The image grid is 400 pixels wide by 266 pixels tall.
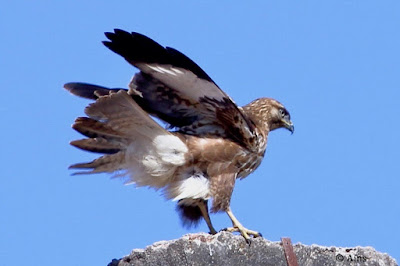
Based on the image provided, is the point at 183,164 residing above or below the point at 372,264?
above

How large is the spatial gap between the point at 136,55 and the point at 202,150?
1.23 meters

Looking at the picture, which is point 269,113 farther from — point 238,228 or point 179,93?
point 238,228

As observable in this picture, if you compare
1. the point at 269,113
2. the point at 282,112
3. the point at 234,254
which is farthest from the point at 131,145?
the point at 234,254

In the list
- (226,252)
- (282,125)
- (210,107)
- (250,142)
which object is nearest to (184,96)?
(210,107)

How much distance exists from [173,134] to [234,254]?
256 centimetres

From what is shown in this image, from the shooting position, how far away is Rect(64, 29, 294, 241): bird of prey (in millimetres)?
8156

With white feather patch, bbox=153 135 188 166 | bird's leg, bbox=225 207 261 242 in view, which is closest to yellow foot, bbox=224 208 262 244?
bird's leg, bbox=225 207 261 242

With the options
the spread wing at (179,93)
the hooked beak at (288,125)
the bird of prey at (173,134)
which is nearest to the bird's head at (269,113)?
the hooked beak at (288,125)

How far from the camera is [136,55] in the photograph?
26.1 feet

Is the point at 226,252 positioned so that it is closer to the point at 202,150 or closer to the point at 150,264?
the point at 150,264

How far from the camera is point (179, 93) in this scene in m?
8.58

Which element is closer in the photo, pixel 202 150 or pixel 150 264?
pixel 150 264

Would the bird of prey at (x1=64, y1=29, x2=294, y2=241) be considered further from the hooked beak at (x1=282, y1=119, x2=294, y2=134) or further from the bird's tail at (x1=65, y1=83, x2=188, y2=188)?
the hooked beak at (x1=282, y1=119, x2=294, y2=134)

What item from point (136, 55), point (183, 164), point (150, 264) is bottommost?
point (150, 264)
